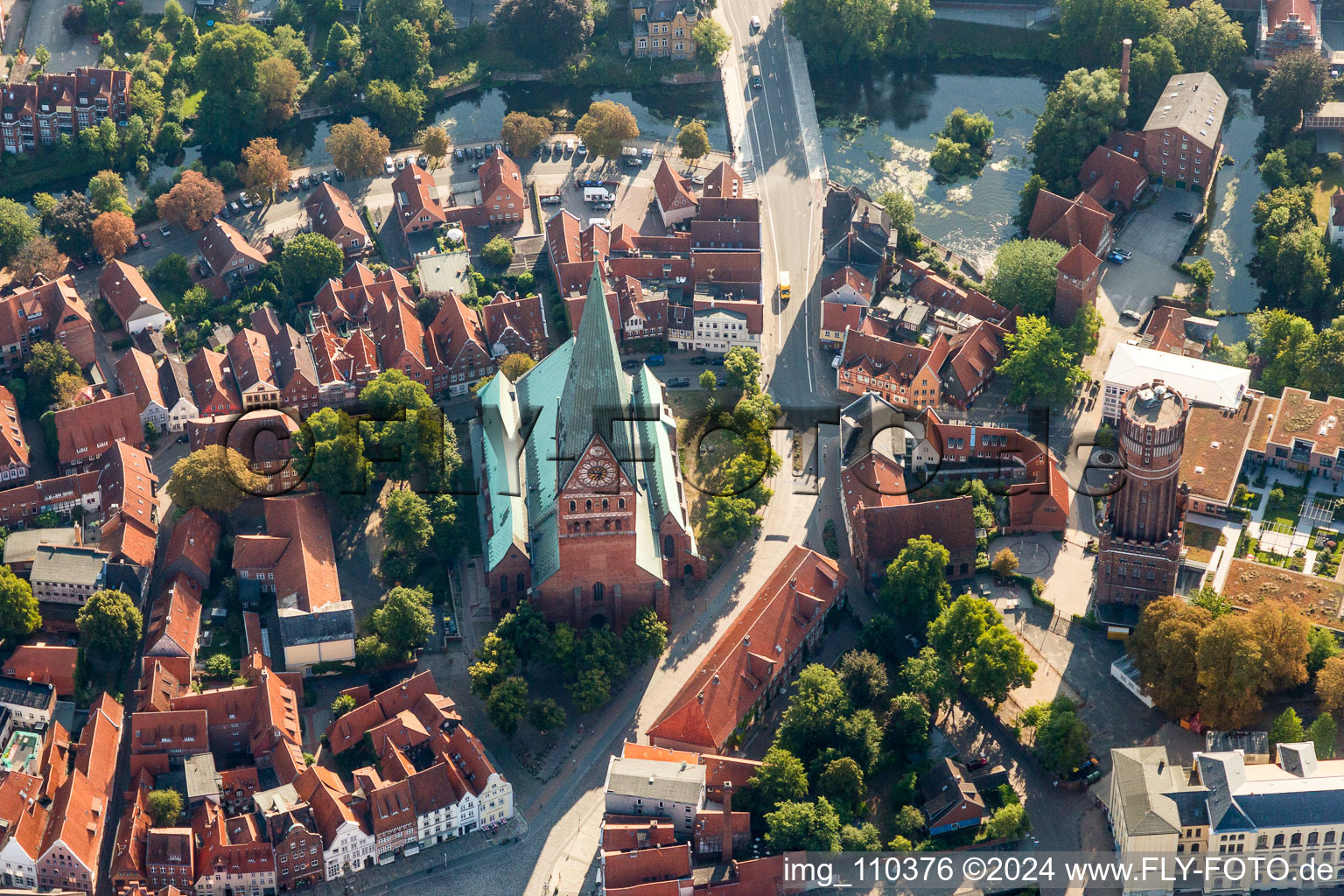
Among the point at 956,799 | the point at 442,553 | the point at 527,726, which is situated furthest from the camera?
the point at 442,553

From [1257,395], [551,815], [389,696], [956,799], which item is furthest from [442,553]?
[1257,395]

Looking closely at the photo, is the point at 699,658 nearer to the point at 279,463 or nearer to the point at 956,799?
the point at 956,799

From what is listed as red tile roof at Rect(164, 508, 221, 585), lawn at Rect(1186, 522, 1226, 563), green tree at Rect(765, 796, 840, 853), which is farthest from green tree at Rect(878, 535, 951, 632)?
red tile roof at Rect(164, 508, 221, 585)

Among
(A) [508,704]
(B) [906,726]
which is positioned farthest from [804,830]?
(A) [508,704]

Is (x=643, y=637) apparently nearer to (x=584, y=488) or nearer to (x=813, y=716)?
(x=584, y=488)

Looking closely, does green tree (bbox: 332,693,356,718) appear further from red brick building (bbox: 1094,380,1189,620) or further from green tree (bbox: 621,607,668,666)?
red brick building (bbox: 1094,380,1189,620)

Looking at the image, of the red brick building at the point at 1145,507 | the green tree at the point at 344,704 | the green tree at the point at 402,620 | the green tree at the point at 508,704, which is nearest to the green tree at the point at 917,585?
the red brick building at the point at 1145,507

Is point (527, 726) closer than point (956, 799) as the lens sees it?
No

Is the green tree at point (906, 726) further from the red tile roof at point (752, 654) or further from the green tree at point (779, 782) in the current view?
the red tile roof at point (752, 654)
